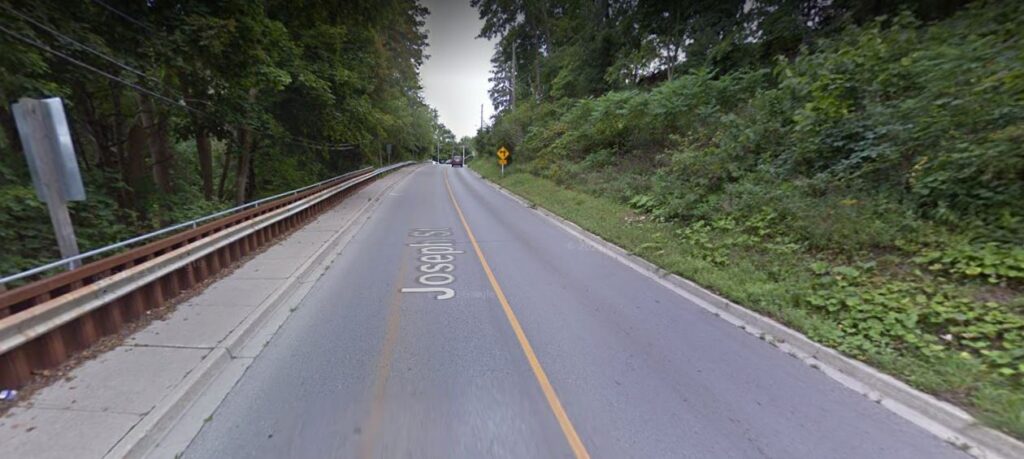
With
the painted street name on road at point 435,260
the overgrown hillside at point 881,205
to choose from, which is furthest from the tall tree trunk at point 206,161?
the overgrown hillside at point 881,205

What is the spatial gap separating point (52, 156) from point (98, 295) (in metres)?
1.41

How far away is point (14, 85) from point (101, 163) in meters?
5.55

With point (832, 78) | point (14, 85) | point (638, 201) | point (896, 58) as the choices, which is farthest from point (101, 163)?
point (896, 58)

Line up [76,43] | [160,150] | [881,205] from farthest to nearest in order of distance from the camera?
[160,150] → [881,205] → [76,43]

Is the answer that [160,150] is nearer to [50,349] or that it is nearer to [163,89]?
[163,89]

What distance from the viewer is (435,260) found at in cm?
763

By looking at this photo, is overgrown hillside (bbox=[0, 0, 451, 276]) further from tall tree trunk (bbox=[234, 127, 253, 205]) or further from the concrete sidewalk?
the concrete sidewalk

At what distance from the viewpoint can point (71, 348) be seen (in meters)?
3.66

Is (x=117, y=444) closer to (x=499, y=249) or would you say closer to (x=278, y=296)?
(x=278, y=296)

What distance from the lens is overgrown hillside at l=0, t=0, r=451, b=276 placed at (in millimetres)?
5945

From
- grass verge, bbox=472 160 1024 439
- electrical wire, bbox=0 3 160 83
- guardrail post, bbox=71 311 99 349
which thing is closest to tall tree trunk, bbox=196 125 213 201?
electrical wire, bbox=0 3 160 83

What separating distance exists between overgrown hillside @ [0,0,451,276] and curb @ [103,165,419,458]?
10.9 ft

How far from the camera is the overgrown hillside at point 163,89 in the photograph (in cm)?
595

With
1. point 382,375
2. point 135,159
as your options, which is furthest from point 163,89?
point 382,375
